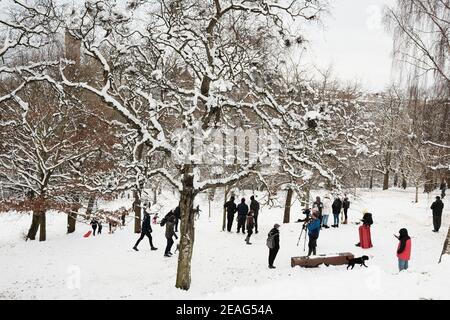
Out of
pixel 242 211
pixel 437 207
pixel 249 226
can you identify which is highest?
pixel 437 207

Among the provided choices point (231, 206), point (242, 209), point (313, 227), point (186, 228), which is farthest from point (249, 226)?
point (186, 228)

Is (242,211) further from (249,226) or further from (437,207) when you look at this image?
(437,207)

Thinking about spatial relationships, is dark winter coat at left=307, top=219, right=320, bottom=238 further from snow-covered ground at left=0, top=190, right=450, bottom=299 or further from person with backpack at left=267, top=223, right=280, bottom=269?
person with backpack at left=267, top=223, right=280, bottom=269

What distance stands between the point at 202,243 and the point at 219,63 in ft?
28.0

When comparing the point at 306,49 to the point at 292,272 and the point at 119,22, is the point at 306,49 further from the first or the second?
the point at 292,272

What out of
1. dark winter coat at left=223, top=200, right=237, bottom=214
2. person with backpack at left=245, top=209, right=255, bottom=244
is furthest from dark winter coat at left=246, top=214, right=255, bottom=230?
dark winter coat at left=223, top=200, right=237, bottom=214

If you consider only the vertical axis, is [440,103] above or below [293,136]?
above

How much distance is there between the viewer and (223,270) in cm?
1278

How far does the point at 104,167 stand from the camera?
17266 millimetres

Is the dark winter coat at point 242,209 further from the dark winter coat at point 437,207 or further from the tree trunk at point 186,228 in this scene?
the dark winter coat at point 437,207

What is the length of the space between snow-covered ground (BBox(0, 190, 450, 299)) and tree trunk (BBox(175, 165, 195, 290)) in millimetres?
367

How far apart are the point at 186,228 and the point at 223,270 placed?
3.26m

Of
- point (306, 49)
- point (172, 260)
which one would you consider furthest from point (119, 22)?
point (172, 260)
